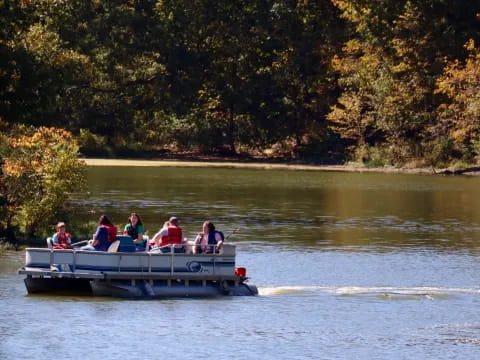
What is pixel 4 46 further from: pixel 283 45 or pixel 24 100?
pixel 283 45

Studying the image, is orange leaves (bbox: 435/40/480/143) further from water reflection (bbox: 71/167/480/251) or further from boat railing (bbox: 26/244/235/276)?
boat railing (bbox: 26/244/235/276)

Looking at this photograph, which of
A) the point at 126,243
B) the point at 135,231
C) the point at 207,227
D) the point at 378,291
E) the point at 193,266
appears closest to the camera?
the point at 126,243

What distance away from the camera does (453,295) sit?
33094mm

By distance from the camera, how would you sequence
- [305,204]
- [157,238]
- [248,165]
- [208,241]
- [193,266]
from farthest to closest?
1. [248,165]
2. [305,204]
3. [157,238]
4. [208,241]
5. [193,266]

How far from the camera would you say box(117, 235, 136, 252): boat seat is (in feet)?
102

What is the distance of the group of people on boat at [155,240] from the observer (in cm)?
3119

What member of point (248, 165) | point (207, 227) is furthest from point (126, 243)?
point (248, 165)

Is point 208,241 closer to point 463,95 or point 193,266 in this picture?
point 193,266

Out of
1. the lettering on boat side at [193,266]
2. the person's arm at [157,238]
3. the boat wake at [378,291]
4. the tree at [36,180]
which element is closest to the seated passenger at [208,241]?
the lettering on boat side at [193,266]

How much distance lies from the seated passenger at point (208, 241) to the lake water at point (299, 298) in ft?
4.63

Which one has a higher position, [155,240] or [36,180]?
[36,180]

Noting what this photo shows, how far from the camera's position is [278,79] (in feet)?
304

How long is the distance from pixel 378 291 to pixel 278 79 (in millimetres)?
60095

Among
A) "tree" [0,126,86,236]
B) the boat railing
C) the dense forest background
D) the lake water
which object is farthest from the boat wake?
the dense forest background
